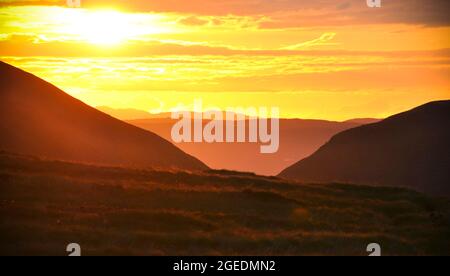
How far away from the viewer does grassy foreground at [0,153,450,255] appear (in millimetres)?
35469

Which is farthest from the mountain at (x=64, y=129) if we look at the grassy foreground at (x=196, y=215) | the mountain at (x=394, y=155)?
the grassy foreground at (x=196, y=215)

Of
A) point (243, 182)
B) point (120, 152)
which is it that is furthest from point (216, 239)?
point (120, 152)

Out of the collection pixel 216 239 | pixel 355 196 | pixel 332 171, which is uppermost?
pixel 332 171

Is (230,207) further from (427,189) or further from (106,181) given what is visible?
(427,189)

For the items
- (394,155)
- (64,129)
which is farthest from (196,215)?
(394,155)

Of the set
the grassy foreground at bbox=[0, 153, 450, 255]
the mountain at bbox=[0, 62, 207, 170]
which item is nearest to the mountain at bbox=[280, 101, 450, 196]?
the mountain at bbox=[0, 62, 207, 170]

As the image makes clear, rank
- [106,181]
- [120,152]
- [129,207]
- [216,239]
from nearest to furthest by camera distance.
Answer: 1. [216,239]
2. [129,207]
3. [106,181]
4. [120,152]

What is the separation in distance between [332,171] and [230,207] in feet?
373

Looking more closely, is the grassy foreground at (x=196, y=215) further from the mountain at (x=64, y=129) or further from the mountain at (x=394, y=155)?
the mountain at (x=394, y=155)

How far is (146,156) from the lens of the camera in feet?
518

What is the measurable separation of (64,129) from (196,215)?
4837 inches

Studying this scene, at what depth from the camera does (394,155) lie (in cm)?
16712

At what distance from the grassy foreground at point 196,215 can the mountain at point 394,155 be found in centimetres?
8082

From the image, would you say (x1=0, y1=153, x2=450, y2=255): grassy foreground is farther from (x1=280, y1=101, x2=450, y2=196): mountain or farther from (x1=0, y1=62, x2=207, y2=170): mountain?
(x1=280, y1=101, x2=450, y2=196): mountain
